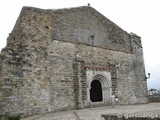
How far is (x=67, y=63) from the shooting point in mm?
14031

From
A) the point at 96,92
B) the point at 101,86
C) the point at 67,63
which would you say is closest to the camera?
the point at 67,63

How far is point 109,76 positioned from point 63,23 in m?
4.97

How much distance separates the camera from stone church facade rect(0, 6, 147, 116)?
11.5 m

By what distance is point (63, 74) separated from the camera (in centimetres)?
A: 1366

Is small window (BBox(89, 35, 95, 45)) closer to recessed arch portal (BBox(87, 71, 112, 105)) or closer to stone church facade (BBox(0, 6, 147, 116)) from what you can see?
stone church facade (BBox(0, 6, 147, 116))

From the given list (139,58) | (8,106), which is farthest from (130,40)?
(8,106)

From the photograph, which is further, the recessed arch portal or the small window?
the small window

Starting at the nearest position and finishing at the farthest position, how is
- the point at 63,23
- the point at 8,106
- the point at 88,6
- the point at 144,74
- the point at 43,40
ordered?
the point at 8,106
the point at 43,40
the point at 63,23
the point at 88,6
the point at 144,74

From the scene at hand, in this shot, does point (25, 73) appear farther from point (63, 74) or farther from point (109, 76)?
point (109, 76)

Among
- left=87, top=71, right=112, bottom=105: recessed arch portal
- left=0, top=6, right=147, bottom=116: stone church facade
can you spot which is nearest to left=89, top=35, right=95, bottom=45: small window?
left=0, top=6, right=147, bottom=116: stone church facade

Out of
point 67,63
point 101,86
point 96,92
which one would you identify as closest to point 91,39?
point 67,63

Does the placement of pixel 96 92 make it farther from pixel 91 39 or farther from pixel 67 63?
pixel 91 39

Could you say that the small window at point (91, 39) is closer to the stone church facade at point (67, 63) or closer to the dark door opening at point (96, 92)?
the stone church facade at point (67, 63)

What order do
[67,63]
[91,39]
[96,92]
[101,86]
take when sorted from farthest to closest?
[96,92] → [91,39] → [101,86] → [67,63]
